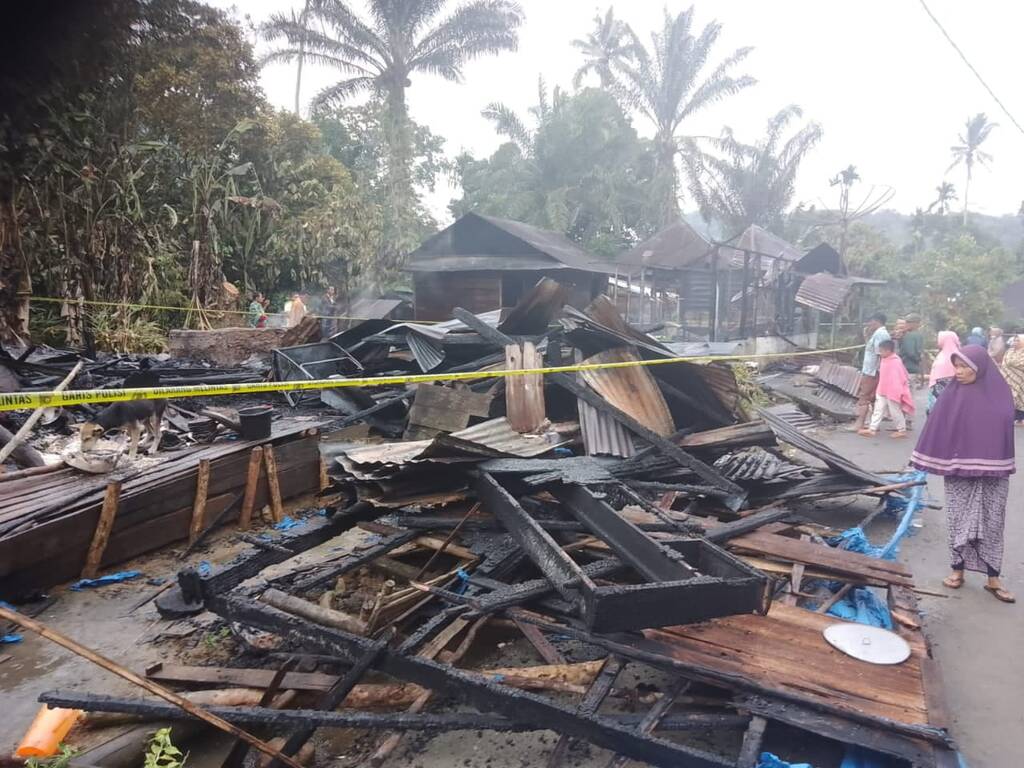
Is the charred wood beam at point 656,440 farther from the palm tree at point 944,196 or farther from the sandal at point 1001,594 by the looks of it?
the palm tree at point 944,196

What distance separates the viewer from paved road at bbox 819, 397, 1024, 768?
2854 millimetres

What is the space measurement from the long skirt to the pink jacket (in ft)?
17.9

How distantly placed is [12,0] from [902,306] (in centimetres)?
3330

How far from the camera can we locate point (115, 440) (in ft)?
18.3

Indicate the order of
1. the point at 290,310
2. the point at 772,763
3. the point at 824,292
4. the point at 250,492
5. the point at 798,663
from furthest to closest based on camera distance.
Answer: the point at 824,292, the point at 290,310, the point at 250,492, the point at 798,663, the point at 772,763

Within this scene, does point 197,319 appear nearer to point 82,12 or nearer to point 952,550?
point 82,12

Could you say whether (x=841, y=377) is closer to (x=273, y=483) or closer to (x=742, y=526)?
(x=742, y=526)

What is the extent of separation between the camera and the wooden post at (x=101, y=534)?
4324 mm

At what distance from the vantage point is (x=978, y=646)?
3658 millimetres

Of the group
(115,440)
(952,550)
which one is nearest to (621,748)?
(952,550)

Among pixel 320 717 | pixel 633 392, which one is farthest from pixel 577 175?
pixel 320 717

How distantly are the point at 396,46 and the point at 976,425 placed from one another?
28.6 metres

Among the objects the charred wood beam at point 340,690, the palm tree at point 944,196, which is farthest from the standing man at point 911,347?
the palm tree at point 944,196

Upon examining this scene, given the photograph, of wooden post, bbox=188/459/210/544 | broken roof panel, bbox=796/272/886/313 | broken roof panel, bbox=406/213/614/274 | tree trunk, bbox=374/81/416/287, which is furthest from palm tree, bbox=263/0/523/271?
wooden post, bbox=188/459/210/544
